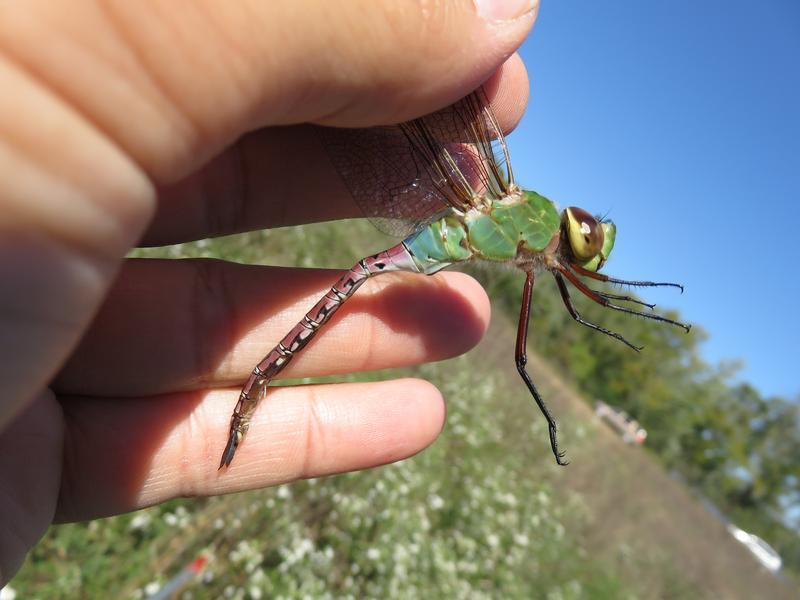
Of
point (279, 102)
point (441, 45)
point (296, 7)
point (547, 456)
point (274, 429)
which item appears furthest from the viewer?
point (547, 456)

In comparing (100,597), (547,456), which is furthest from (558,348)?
(100,597)

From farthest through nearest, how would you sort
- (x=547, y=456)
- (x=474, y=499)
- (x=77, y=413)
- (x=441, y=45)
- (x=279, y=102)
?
(x=547, y=456), (x=474, y=499), (x=77, y=413), (x=441, y=45), (x=279, y=102)

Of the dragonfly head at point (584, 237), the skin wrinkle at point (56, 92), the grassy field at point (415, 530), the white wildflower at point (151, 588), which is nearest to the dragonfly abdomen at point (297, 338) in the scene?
the dragonfly head at point (584, 237)

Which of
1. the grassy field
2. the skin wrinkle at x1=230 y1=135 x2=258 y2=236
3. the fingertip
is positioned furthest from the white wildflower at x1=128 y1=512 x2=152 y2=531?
the fingertip

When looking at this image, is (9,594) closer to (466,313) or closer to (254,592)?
(254,592)

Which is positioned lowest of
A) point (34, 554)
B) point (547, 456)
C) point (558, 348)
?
point (558, 348)

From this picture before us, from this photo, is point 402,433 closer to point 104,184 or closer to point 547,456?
point 104,184

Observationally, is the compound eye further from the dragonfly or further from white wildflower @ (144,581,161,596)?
white wildflower @ (144,581,161,596)
